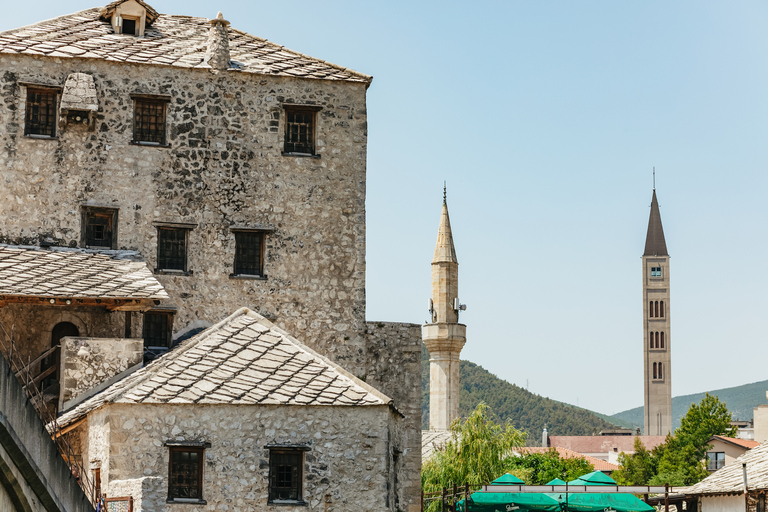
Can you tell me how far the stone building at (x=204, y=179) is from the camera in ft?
79.9

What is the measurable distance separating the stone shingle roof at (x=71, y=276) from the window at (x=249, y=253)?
2762mm

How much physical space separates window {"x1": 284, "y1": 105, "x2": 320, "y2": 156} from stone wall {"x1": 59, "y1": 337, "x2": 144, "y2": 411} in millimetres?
7007

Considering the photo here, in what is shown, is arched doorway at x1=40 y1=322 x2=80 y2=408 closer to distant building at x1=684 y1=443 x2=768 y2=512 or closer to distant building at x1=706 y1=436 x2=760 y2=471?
distant building at x1=684 y1=443 x2=768 y2=512

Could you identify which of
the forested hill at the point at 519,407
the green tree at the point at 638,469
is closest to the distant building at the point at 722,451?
the green tree at the point at 638,469

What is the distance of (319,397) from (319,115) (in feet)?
29.3

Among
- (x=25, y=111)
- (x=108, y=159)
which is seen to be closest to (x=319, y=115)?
(x=108, y=159)

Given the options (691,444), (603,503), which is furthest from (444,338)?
(603,503)

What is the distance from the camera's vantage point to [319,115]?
85.0 ft

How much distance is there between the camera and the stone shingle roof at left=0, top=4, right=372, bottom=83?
25.0 m

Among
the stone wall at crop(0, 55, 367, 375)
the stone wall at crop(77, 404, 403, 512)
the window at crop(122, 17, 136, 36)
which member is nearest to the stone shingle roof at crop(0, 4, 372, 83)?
the stone wall at crop(0, 55, 367, 375)

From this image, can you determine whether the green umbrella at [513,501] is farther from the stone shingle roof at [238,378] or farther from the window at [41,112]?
the window at [41,112]

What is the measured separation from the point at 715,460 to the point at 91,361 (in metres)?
61.6

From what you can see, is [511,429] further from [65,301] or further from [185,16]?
[65,301]

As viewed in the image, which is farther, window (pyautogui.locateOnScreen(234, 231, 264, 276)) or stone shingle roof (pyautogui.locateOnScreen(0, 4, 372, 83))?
window (pyautogui.locateOnScreen(234, 231, 264, 276))
